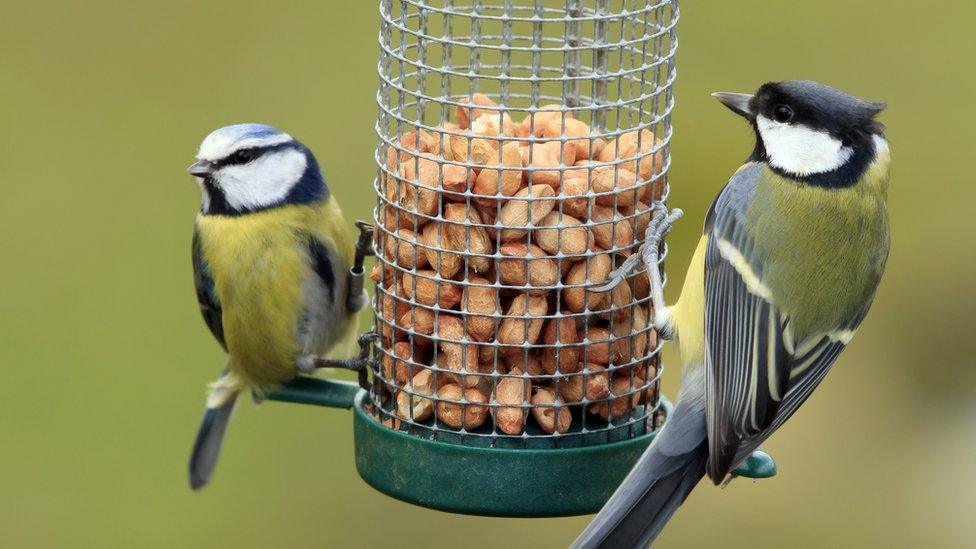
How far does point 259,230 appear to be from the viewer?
4.56 meters

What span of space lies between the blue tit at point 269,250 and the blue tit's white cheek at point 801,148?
4.40 ft

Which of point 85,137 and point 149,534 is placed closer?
point 149,534

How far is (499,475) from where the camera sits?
3.94 metres

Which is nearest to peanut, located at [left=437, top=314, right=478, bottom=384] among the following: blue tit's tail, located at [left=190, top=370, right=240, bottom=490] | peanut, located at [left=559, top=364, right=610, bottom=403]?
peanut, located at [left=559, top=364, right=610, bottom=403]

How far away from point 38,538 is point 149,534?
0.45 metres

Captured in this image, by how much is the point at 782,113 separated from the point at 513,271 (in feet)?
2.78

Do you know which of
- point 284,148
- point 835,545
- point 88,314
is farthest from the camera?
point 88,314

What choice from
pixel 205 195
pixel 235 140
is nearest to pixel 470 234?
pixel 235 140

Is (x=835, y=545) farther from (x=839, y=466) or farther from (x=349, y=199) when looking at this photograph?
(x=349, y=199)

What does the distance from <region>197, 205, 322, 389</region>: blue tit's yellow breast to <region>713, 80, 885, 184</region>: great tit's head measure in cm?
132

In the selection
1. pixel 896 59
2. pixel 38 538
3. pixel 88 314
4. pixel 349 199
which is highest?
pixel 896 59

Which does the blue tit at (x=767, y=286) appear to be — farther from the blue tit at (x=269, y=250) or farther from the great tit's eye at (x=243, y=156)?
the great tit's eye at (x=243, y=156)

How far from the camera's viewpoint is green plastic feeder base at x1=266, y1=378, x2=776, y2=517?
3.94 m

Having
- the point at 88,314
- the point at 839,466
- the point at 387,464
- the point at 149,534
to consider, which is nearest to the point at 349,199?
the point at 88,314
